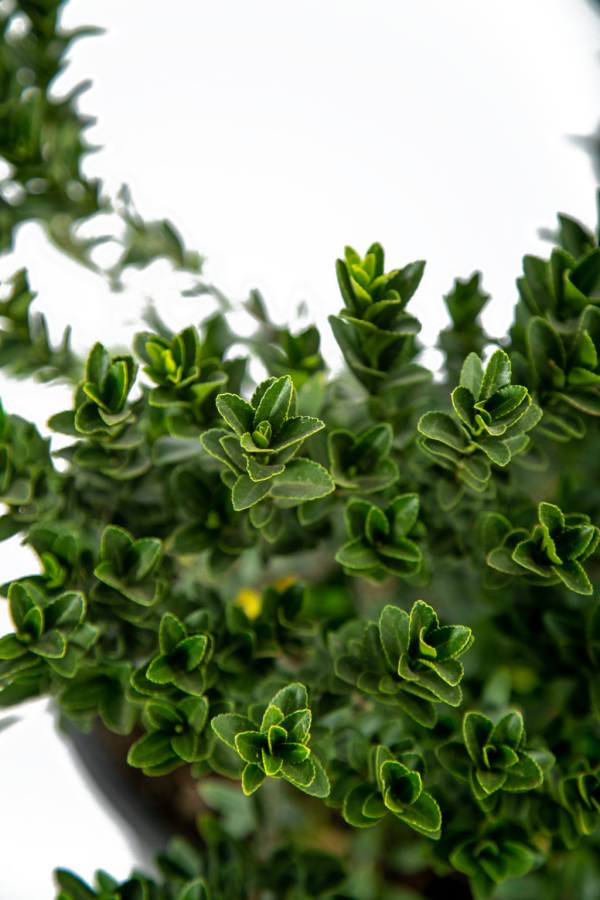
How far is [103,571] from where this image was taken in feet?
2.17

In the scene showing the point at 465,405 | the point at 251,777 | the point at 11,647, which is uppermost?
the point at 465,405

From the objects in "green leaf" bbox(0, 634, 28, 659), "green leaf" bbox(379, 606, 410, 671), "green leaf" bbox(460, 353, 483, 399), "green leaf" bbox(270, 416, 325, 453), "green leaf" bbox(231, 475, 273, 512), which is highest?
"green leaf" bbox(270, 416, 325, 453)

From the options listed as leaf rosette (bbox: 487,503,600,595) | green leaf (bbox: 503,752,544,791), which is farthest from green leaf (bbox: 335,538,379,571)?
green leaf (bbox: 503,752,544,791)

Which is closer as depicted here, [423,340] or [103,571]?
[103,571]

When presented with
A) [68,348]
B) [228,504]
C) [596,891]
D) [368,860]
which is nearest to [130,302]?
[68,348]

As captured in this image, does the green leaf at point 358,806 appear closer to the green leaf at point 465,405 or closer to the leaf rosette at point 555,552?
the leaf rosette at point 555,552

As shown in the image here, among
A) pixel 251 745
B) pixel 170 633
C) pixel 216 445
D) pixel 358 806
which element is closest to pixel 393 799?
pixel 358 806

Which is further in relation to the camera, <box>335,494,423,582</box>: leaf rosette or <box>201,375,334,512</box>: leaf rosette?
<box>335,494,423,582</box>: leaf rosette

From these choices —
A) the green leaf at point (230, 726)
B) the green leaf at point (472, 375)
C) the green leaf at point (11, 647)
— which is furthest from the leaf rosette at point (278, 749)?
the green leaf at point (472, 375)

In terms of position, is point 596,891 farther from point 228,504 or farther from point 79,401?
point 79,401

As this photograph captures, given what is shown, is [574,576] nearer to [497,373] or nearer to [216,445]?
[497,373]

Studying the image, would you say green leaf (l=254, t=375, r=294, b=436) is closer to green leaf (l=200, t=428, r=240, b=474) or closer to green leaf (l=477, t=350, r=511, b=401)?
green leaf (l=200, t=428, r=240, b=474)

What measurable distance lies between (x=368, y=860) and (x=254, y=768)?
66cm

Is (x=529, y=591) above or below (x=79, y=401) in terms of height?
below
